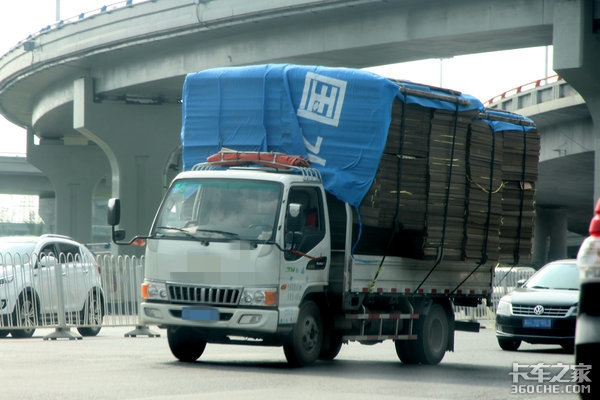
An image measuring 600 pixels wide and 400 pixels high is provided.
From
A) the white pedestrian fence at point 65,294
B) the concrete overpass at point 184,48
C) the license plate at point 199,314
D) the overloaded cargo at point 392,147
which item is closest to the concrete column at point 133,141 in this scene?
the concrete overpass at point 184,48

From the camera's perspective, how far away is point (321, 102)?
1409 cm

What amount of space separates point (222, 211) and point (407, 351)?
3544mm

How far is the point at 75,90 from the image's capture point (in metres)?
42.5

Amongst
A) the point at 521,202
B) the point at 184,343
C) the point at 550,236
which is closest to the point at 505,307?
the point at 521,202

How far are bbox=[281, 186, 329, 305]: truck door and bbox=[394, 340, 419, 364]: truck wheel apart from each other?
202 cm

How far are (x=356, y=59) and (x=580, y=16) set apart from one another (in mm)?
6969

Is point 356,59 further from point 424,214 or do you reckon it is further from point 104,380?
point 104,380

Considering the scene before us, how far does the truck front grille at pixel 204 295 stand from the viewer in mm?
12984

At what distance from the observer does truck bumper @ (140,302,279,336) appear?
12.8m

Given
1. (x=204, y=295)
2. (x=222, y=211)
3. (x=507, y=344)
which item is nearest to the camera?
(x=204, y=295)

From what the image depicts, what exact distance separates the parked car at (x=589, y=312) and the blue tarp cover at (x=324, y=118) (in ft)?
28.7

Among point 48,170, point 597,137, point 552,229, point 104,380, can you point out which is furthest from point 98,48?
point 552,229

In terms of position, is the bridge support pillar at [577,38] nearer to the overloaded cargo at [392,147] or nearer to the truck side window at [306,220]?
the overloaded cargo at [392,147]

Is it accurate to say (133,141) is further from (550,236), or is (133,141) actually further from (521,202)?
(550,236)
